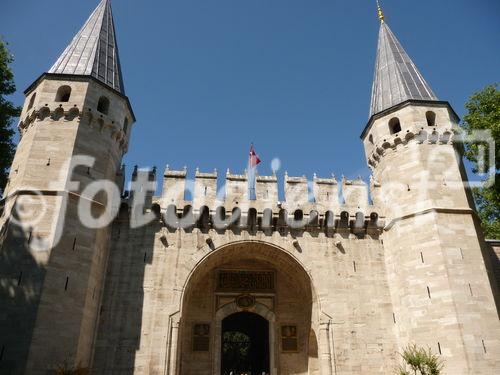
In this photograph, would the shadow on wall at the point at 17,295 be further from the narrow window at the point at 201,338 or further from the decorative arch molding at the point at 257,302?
the narrow window at the point at 201,338

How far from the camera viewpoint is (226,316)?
17766 millimetres

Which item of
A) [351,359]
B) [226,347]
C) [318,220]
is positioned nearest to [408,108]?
[318,220]

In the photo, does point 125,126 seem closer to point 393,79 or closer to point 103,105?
point 103,105

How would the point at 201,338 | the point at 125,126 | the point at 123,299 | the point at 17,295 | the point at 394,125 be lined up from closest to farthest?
the point at 17,295 < the point at 123,299 < the point at 201,338 < the point at 125,126 < the point at 394,125

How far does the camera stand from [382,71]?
20859mm

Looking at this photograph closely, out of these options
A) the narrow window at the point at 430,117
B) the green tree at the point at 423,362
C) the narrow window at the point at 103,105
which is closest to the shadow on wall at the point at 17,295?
the narrow window at the point at 103,105

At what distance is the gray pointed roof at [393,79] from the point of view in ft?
61.5

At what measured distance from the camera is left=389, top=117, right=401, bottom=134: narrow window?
18.5 meters

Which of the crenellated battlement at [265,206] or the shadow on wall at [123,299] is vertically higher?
the crenellated battlement at [265,206]

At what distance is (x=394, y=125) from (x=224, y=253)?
9775 millimetres

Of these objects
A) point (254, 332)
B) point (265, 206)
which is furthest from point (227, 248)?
point (254, 332)

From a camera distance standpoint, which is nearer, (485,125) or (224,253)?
(485,125)

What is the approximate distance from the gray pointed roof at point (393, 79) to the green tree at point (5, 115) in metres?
15.9

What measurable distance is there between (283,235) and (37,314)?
366 inches
